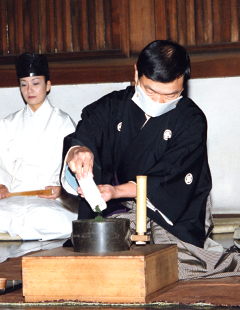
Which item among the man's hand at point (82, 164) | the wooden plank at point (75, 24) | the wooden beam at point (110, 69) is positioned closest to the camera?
the man's hand at point (82, 164)

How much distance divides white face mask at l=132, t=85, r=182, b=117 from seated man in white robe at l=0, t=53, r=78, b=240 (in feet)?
7.39

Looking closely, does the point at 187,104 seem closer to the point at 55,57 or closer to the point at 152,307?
the point at 152,307

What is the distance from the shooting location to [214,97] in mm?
5312

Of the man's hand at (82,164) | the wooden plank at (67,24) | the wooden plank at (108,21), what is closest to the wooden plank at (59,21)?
the wooden plank at (67,24)

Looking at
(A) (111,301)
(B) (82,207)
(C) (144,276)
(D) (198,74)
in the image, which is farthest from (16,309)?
(D) (198,74)

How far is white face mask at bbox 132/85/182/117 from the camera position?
2.83m

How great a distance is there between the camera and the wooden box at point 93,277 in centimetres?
192

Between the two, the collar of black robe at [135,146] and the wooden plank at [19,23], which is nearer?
the collar of black robe at [135,146]

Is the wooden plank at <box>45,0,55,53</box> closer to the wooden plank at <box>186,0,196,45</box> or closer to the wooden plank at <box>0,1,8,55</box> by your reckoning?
the wooden plank at <box>0,1,8,55</box>

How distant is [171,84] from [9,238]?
2765mm

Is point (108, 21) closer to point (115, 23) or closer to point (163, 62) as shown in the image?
point (115, 23)

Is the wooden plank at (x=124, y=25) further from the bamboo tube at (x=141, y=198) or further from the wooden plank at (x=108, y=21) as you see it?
the bamboo tube at (x=141, y=198)

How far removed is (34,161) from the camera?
16.9 ft

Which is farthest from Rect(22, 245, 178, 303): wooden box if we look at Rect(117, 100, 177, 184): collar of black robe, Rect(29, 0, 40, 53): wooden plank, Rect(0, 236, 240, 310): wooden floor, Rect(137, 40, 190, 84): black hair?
Rect(29, 0, 40, 53): wooden plank
